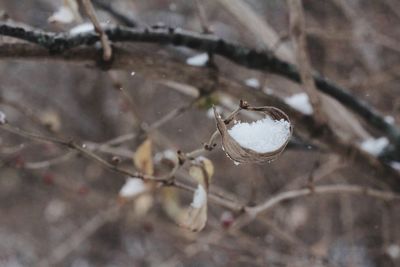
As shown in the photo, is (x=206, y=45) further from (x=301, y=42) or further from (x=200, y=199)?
(x=200, y=199)

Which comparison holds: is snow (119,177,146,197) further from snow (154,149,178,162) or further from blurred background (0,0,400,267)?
blurred background (0,0,400,267)

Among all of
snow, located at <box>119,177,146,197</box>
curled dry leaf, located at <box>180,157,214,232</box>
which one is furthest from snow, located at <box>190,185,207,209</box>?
snow, located at <box>119,177,146,197</box>

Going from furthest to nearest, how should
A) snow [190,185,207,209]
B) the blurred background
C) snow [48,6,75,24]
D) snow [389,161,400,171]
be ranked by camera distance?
1. the blurred background
2. snow [389,161,400,171]
3. snow [48,6,75,24]
4. snow [190,185,207,209]

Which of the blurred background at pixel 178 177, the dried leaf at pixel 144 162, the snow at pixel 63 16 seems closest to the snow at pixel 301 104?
the dried leaf at pixel 144 162

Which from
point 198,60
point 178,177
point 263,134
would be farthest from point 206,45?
point 178,177

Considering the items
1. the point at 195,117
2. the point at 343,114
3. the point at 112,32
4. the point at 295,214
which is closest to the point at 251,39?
the point at 195,117
